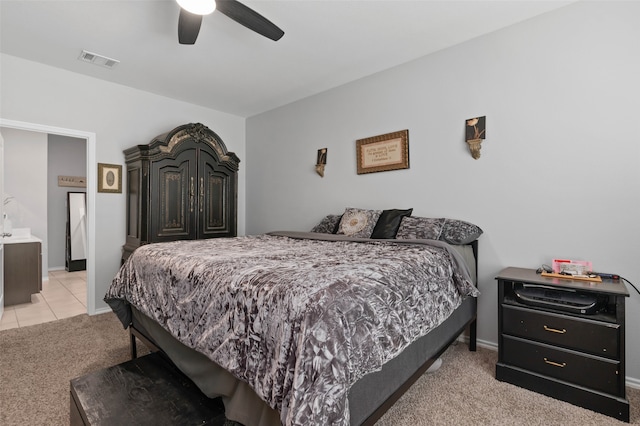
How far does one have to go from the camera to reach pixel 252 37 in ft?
8.65

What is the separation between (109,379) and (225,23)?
2.47m

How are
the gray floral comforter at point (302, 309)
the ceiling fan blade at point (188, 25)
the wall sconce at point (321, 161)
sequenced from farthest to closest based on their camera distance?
1. the wall sconce at point (321, 161)
2. the ceiling fan blade at point (188, 25)
3. the gray floral comforter at point (302, 309)

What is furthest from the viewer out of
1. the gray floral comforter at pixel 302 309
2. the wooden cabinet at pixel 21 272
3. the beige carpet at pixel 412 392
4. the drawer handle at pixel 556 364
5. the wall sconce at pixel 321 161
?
the wall sconce at pixel 321 161

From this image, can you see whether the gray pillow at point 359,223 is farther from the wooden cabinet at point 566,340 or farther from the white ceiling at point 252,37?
the white ceiling at point 252,37

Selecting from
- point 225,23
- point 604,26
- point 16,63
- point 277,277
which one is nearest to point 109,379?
point 277,277

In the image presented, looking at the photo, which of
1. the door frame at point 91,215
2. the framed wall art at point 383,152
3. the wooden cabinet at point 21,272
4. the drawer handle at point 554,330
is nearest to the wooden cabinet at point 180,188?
the door frame at point 91,215

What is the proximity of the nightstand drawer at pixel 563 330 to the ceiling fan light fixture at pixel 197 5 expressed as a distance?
2616mm

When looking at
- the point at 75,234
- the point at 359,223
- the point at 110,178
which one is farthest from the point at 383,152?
the point at 75,234

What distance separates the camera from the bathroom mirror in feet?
18.0

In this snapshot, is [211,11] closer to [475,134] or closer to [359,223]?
[359,223]

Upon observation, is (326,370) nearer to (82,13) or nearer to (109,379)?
(109,379)

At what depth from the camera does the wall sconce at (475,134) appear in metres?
2.58

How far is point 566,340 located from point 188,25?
3053mm

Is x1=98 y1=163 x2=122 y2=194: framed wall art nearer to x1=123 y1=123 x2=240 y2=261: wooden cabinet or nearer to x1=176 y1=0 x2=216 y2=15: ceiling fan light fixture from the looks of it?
x1=123 y1=123 x2=240 y2=261: wooden cabinet
